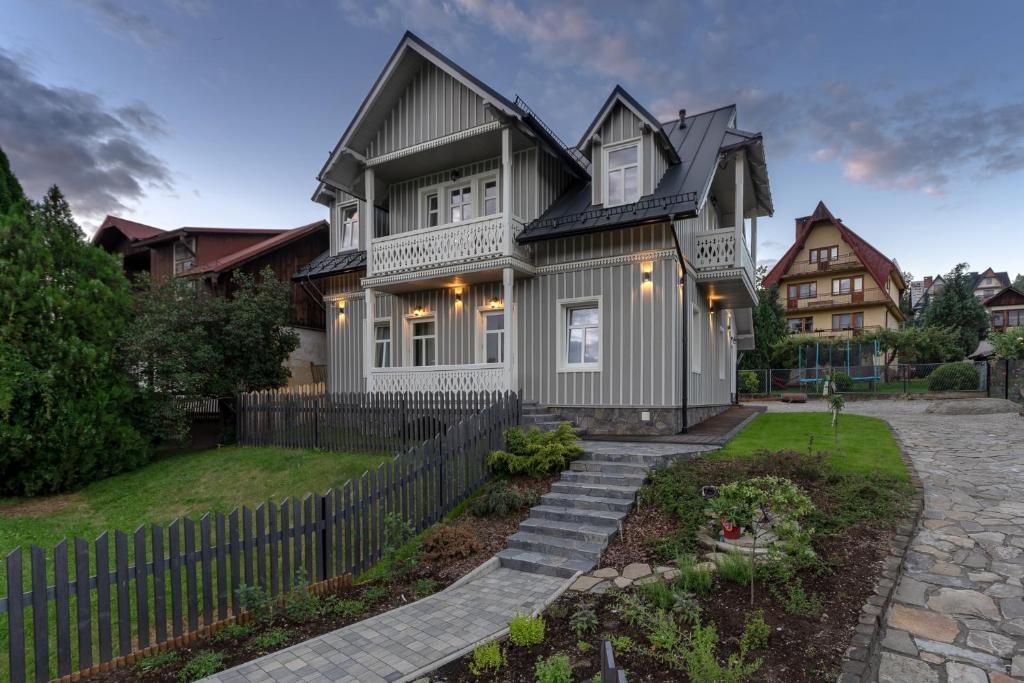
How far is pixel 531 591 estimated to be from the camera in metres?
5.09

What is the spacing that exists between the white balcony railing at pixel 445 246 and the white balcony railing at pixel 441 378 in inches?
106

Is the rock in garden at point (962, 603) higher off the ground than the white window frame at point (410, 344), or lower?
lower

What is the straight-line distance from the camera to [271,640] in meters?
4.22

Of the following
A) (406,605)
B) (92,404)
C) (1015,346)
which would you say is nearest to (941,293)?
(1015,346)

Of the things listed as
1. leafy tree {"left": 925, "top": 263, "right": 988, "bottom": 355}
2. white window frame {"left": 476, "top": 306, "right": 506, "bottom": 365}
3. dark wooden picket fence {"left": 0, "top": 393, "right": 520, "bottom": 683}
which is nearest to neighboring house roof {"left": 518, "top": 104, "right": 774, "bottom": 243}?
white window frame {"left": 476, "top": 306, "right": 506, "bottom": 365}

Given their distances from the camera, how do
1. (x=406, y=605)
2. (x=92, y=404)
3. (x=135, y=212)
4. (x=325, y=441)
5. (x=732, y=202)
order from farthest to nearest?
(x=135, y=212) < (x=732, y=202) < (x=325, y=441) < (x=92, y=404) < (x=406, y=605)

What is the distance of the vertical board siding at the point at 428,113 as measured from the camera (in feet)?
39.9

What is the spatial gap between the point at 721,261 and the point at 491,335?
6.39 metres

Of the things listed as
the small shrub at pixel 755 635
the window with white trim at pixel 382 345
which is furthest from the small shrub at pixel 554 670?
the window with white trim at pixel 382 345

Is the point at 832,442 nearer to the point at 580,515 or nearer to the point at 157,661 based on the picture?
the point at 580,515

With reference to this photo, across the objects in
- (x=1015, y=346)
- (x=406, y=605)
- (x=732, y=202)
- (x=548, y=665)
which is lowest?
(x=406, y=605)

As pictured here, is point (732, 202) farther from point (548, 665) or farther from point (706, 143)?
point (548, 665)

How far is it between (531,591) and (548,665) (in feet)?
5.64

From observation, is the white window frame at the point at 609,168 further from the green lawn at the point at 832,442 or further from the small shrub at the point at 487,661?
the small shrub at the point at 487,661
